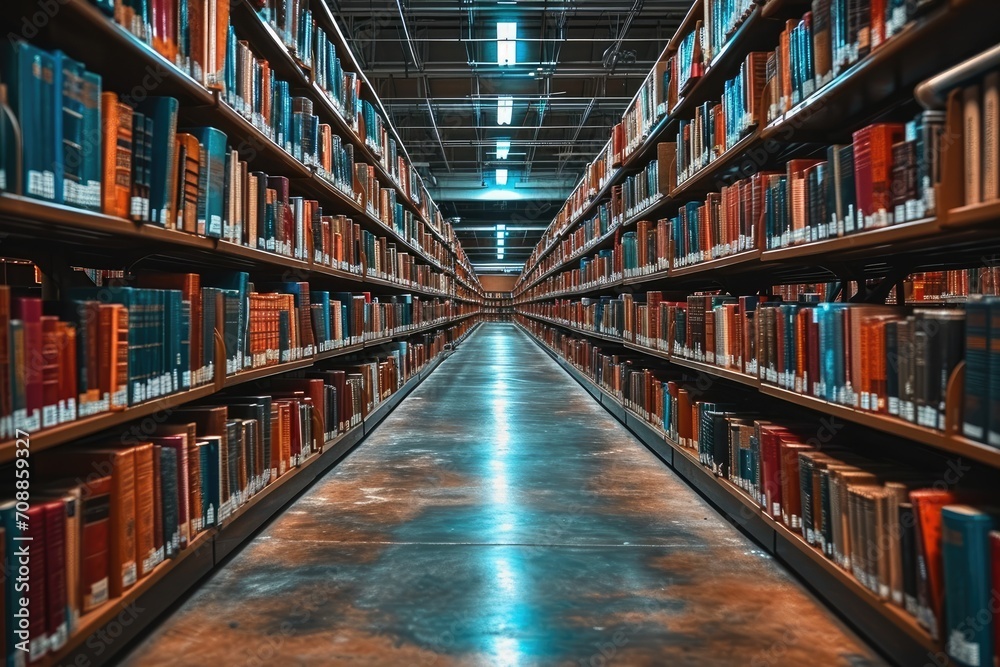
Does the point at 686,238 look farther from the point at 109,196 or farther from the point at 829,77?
Result: the point at 109,196

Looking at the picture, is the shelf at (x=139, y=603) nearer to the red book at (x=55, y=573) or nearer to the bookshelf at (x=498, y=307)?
the red book at (x=55, y=573)

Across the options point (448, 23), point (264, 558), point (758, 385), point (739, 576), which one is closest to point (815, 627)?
point (739, 576)

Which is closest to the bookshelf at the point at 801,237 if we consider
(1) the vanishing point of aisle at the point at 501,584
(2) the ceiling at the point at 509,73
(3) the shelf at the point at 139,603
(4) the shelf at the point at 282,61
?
(1) the vanishing point of aisle at the point at 501,584

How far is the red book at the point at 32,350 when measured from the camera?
127cm

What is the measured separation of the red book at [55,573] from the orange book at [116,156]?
0.75 meters

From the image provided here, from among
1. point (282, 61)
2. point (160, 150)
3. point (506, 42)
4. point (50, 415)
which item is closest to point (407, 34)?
point (506, 42)

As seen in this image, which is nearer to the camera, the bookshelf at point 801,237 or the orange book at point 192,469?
the bookshelf at point 801,237

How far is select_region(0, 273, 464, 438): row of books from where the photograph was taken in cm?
127

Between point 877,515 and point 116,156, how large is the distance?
86.9 inches

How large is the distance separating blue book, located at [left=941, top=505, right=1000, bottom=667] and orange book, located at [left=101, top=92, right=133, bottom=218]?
6.97ft

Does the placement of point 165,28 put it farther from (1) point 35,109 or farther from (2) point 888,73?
(2) point 888,73

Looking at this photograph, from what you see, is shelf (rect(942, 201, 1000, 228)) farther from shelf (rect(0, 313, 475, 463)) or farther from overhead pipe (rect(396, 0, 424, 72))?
overhead pipe (rect(396, 0, 424, 72))

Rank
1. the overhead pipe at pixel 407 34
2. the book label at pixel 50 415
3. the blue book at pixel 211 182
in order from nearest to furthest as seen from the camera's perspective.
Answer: the book label at pixel 50 415, the blue book at pixel 211 182, the overhead pipe at pixel 407 34

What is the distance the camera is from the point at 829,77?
75.7 inches
